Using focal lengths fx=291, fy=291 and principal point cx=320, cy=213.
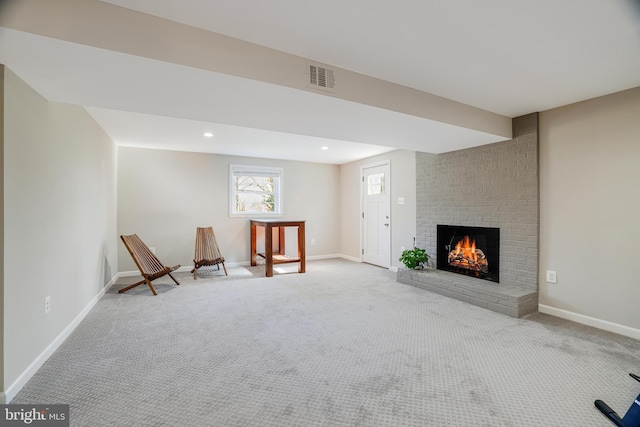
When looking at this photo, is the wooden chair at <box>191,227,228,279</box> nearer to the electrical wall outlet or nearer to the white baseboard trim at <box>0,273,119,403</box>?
the white baseboard trim at <box>0,273,119,403</box>

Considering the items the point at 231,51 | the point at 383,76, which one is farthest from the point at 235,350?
the point at 383,76

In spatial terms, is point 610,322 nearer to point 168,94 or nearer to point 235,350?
point 235,350

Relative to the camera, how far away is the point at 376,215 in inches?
225

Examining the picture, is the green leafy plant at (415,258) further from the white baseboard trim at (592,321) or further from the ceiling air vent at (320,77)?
the ceiling air vent at (320,77)

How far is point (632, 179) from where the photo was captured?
2541 millimetres

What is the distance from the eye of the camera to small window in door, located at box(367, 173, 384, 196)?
18.4 ft

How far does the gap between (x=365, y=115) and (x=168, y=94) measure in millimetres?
1583

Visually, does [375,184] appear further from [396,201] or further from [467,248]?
[467,248]

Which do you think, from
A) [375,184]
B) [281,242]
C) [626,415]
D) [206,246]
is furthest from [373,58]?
[281,242]

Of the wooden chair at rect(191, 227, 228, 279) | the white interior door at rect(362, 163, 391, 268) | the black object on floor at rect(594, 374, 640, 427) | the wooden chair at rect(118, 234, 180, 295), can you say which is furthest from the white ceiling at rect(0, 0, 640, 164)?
the wooden chair at rect(191, 227, 228, 279)

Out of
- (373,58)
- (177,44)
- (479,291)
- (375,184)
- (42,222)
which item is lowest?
(479,291)

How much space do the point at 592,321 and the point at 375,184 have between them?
3725mm

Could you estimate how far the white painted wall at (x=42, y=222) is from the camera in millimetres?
1722

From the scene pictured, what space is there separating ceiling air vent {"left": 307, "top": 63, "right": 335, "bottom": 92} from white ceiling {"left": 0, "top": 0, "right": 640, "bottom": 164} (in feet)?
0.23
